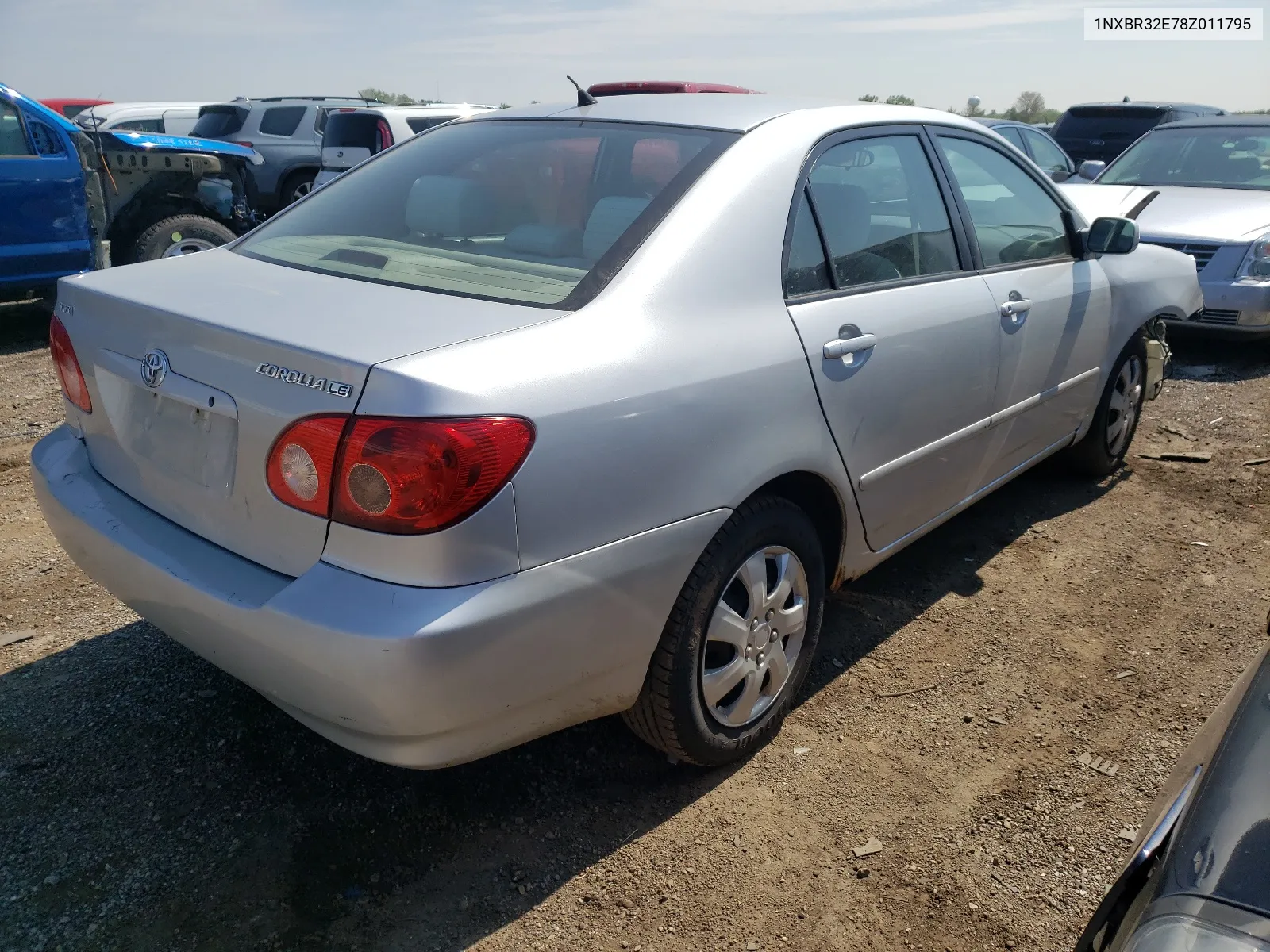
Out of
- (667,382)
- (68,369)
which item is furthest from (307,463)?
(68,369)

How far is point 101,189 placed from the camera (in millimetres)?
7465

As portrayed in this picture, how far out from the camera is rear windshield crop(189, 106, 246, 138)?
46.9 feet

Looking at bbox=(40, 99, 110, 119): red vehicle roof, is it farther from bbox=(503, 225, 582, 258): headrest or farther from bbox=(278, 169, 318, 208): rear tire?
bbox=(503, 225, 582, 258): headrest

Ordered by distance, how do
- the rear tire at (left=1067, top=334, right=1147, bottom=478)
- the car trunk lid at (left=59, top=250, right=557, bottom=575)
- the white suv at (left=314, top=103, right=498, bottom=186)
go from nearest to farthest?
the car trunk lid at (left=59, top=250, right=557, bottom=575) → the rear tire at (left=1067, top=334, right=1147, bottom=478) → the white suv at (left=314, top=103, right=498, bottom=186)

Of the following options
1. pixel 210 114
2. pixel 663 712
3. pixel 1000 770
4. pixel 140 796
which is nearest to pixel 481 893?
pixel 663 712

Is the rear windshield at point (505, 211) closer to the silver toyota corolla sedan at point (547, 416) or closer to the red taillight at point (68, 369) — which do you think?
the silver toyota corolla sedan at point (547, 416)

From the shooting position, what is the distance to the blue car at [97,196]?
272 inches

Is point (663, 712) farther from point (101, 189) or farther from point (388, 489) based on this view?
point (101, 189)

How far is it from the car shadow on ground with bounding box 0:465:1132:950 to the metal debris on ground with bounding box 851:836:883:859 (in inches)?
16.3

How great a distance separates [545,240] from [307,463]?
92cm

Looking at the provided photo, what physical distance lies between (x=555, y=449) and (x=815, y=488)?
101 centimetres

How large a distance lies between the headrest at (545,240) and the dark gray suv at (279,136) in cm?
1206

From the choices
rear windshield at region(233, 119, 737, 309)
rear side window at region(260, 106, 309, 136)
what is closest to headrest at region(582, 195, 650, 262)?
rear windshield at region(233, 119, 737, 309)

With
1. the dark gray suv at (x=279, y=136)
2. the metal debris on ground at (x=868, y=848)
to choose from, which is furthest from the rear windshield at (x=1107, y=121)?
the metal debris on ground at (x=868, y=848)
